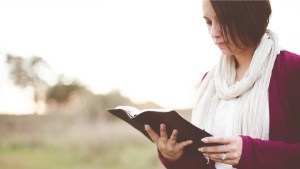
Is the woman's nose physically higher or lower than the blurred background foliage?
higher

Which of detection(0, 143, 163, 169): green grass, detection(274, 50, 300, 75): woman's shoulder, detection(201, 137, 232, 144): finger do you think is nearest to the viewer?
detection(201, 137, 232, 144): finger

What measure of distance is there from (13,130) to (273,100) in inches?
368

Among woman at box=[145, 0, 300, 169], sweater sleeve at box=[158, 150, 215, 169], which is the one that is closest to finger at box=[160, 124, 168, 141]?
woman at box=[145, 0, 300, 169]

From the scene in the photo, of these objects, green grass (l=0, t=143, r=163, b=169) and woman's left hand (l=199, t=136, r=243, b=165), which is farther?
green grass (l=0, t=143, r=163, b=169)

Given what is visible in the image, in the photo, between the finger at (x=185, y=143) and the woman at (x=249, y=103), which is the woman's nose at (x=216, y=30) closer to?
the woman at (x=249, y=103)

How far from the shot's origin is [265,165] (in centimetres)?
135

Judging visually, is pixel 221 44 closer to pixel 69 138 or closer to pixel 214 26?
pixel 214 26

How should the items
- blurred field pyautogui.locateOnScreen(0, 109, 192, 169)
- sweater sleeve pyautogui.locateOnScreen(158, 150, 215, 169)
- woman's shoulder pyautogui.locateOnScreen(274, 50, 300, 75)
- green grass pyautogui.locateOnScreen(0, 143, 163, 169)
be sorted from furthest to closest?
blurred field pyautogui.locateOnScreen(0, 109, 192, 169), green grass pyautogui.locateOnScreen(0, 143, 163, 169), sweater sleeve pyautogui.locateOnScreen(158, 150, 215, 169), woman's shoulder pyautogui.locateOnScreen(274, 50, 300, 75)

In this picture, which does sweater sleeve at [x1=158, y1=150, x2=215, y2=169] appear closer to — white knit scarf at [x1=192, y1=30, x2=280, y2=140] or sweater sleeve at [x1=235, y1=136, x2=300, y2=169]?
white knit scarf at [x1=192, y1=30, x2=280, y2=140]

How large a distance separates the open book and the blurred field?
636 centimetres

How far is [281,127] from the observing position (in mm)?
1398

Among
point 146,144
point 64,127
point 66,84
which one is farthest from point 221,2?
point 66,84

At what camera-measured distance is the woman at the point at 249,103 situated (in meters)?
1.34

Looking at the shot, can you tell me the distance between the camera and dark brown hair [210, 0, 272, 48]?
143cm
